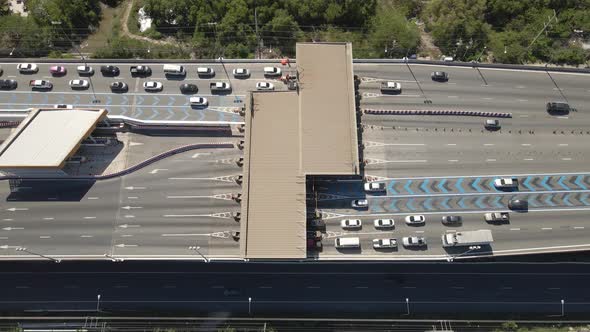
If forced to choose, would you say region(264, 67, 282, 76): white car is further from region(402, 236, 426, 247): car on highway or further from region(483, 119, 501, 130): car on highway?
region(483, 119, 501, 130): car on highway

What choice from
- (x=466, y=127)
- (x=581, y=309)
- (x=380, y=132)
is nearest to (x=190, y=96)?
(x=380, y=132)

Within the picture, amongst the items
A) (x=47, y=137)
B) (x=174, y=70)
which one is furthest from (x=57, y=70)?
(x=174, y=70)

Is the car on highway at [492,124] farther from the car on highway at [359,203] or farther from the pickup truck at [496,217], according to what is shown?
the car on highway at [359,203]

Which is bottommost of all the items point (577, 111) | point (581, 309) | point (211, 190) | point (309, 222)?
point (581, 309)

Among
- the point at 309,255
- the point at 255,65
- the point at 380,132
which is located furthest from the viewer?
the point at 255,65

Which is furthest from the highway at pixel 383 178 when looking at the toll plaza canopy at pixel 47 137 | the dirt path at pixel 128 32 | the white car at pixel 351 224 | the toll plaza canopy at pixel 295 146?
the dirt path at pixel 128 32

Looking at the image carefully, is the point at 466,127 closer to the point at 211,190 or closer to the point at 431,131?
the point at 431,131
